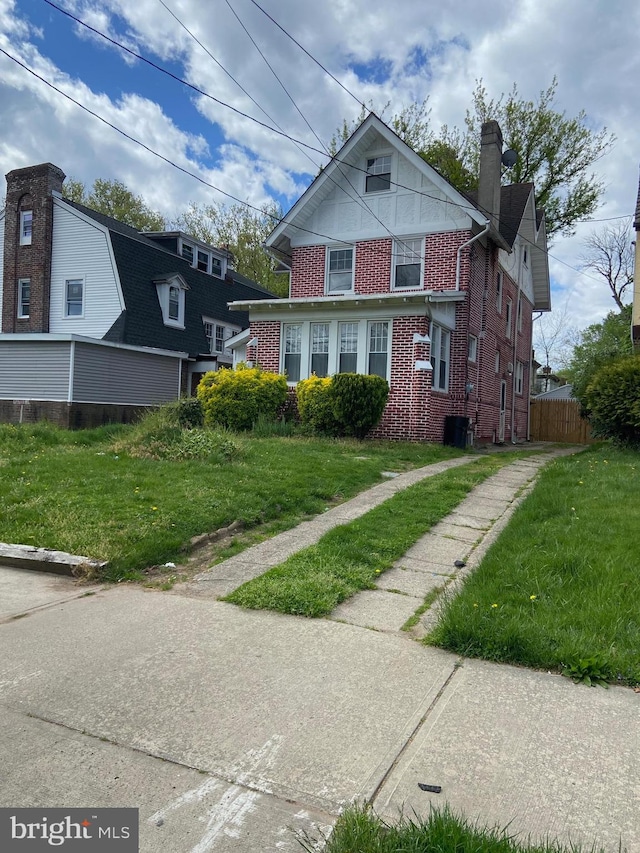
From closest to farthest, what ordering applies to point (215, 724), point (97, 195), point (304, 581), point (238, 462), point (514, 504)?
1. point (215, 724)
2. point (304, 581)
3. point (514, 504)
4. point (238, 462)
5. point (97, 195)

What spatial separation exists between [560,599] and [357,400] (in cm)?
973

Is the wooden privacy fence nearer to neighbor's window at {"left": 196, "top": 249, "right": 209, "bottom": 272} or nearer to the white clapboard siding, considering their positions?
the white clapboard siding

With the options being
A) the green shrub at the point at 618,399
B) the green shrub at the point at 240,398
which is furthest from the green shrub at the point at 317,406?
the green shrub at the point at 618,399

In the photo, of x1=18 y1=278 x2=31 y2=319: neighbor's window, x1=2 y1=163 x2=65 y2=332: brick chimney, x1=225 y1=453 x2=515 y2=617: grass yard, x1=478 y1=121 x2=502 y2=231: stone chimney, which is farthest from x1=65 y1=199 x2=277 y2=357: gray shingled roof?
x1=225 y1=453 x2=515 y2=617: grass yard

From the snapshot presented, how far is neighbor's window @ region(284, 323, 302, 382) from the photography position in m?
16.5

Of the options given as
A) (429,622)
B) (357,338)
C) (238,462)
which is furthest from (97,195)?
(429,622)

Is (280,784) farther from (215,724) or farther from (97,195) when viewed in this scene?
(97,195)

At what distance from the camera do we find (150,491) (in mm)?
7441

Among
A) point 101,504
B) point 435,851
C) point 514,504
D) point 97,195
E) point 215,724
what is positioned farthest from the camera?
point 97,195

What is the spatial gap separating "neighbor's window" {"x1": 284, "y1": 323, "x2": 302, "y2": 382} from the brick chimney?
11.1 meters

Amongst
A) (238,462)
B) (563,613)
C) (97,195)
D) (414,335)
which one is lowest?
(563,613)

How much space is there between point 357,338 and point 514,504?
8280 mm

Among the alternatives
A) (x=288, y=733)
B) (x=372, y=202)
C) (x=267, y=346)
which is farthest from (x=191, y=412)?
(x=288, y=733)

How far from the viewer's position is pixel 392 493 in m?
8.71
